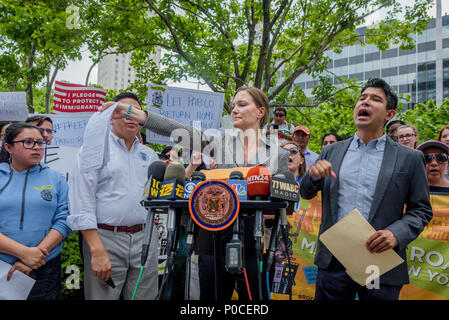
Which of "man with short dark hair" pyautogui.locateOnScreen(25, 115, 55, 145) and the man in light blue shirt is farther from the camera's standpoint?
"man with short dark hair" pyautogui.locateOnScreen(25, 115, 55, 145)

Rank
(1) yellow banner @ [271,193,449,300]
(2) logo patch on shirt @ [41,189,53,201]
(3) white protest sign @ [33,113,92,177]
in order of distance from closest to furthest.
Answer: (2) logo patch on shirt @ [41,189,53,201], (1) yellow banner @ [271,193,449,300], (3) white protest sign @ [33,113,92,177]

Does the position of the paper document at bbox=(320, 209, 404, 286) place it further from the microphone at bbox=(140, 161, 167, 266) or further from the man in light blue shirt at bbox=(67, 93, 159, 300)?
the man in light blue shirt at bbox=(67, 93, 159, 300)

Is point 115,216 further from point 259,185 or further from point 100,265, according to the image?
point 259,185

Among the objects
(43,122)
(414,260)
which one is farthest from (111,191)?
(414,260)

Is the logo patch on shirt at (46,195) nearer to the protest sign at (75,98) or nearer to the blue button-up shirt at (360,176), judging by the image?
the blue button-up shirt at (360,176)

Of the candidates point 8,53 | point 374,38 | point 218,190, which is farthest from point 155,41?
point 218,190

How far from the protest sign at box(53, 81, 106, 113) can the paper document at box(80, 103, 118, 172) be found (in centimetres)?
451

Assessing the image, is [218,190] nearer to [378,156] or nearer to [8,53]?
[378,156]

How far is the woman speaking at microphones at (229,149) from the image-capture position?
189 centimetres

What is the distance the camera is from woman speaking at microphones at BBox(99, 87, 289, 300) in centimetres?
189

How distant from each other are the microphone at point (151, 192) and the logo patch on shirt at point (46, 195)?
1.69m

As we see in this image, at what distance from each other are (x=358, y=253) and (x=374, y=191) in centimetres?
42

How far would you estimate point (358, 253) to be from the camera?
2.18 m

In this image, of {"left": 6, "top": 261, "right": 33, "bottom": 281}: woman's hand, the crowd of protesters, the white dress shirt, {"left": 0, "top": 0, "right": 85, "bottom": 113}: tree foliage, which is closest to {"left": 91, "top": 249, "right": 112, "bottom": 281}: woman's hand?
the crowd of protesters
